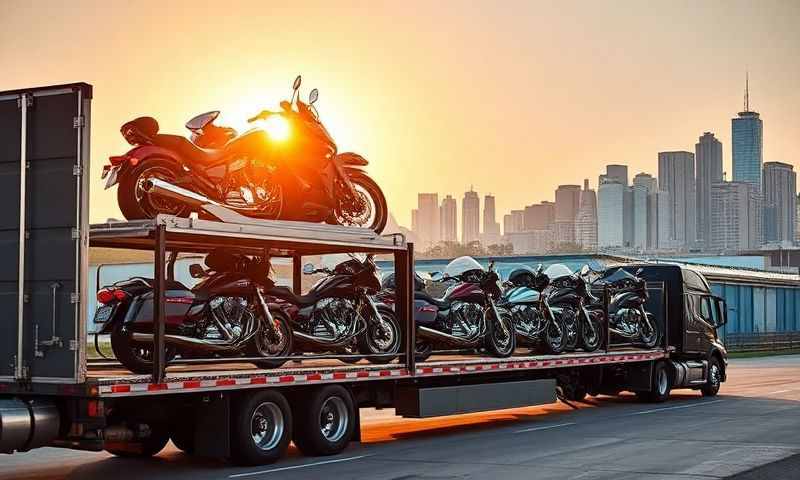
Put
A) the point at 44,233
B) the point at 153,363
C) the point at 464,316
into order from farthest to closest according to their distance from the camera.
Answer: the point at 464,316
the point at 153,363
the point at 44,233

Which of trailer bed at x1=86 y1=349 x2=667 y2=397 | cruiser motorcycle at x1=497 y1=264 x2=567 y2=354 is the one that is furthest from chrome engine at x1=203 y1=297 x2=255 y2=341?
cruiser motorcycle at x1=497 y1=264 x2=567 y2=354

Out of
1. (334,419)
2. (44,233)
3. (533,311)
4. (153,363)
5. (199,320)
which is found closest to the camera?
(44,233)

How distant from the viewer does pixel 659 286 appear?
77.9ft

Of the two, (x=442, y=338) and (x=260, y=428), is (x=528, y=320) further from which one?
(x=260, y=428)

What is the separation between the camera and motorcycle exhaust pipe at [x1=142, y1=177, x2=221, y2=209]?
41.2 ft

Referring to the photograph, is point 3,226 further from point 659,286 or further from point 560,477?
point 659,286

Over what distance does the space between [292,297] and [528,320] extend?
20.4 ft

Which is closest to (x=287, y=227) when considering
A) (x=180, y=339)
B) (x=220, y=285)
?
(x=220, y=285)

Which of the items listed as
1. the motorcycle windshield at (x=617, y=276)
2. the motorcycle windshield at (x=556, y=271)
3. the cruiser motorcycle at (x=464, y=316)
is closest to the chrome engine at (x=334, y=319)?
the cruiser motorcycle at (x=464, y=316)

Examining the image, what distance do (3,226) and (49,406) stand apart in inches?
72.0

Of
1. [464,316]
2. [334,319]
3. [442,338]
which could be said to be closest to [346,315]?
[334,319]

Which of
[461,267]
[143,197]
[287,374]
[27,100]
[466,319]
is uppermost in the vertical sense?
[27,100]

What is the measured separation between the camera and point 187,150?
13.2m

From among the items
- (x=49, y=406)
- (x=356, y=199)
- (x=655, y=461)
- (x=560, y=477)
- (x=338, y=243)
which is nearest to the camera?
(x=49, y=406)
